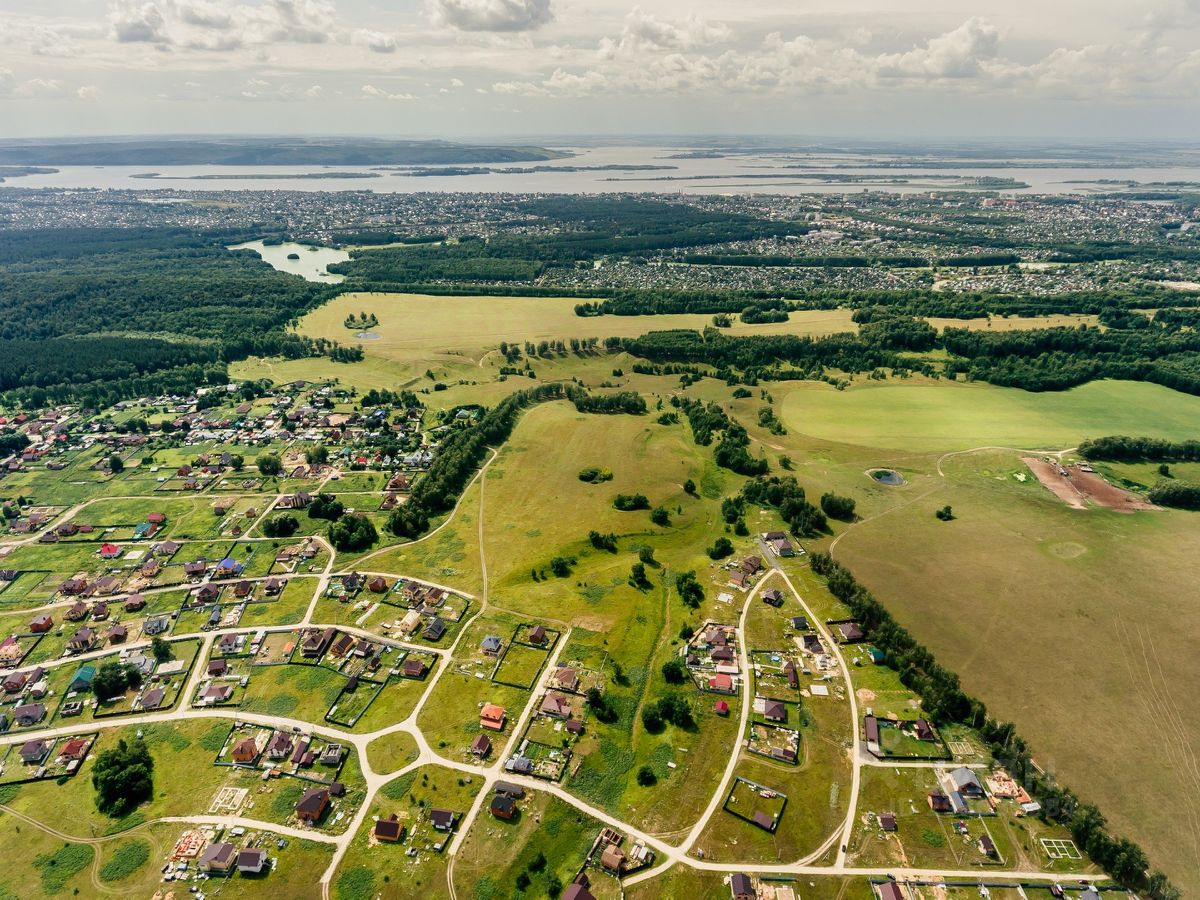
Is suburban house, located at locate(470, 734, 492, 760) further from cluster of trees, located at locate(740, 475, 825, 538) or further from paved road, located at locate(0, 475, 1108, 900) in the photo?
cluster of trees, located at locate(740, 475, 825, 538)

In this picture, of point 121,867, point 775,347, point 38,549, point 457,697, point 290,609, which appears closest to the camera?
point 121,867

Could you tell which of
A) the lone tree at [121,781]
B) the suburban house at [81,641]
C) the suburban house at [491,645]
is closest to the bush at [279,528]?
the suburban house at [81,641]

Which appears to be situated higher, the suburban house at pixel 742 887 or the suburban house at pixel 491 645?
the suburban house at pixel 491 645

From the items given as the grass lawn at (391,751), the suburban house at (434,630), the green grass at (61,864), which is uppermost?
the suburban house at (434,630)

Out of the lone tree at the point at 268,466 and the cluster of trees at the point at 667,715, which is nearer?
the cluster of trees at the point at 667,715

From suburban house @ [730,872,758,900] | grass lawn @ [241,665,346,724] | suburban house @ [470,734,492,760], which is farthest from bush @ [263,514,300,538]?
suburban house @ [730,872,758,900]

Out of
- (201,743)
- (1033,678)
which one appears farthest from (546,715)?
(1033,678)

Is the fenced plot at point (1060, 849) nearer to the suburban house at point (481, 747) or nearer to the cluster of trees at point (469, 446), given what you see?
the suburban house at point (481, 747)

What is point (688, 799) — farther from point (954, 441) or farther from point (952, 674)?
point (954, 441)
